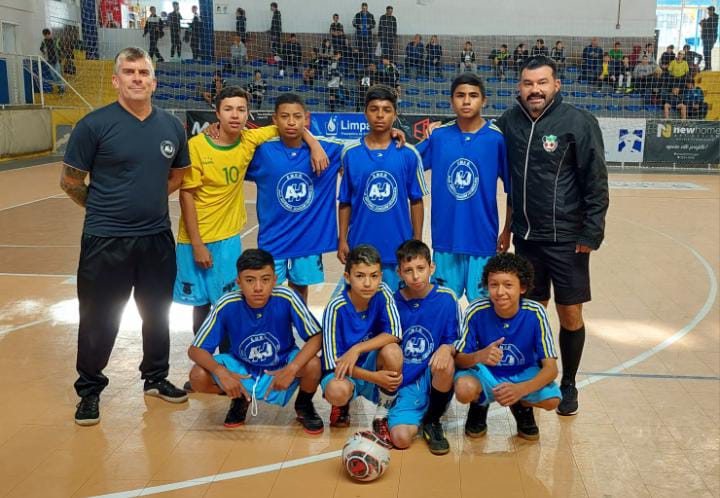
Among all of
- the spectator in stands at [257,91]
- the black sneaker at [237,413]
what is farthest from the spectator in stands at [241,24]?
the black sneaker at [237,413]

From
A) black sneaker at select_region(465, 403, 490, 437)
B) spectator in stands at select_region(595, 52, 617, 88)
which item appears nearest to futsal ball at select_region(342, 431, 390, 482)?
black sneaker at select_region(465, 403, 490, 437)

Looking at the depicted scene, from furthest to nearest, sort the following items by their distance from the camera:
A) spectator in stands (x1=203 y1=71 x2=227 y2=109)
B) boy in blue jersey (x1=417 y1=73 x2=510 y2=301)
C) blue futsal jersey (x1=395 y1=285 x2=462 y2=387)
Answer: spectator in stands (x1=203 y1=71 x2=227 y2=109), boy in blue jersey (x1=417 y1=73 x2=510 y2=301), blue futsal jersey (x1=395 y1=285 x2=462 y2=387)

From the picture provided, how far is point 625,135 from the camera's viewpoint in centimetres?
1553

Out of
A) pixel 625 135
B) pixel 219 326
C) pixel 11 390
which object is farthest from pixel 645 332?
pixel 625 135

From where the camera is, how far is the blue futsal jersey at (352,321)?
349 centimetres

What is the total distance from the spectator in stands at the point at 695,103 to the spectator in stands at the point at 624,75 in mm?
1287

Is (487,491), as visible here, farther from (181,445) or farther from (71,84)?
(71,84)

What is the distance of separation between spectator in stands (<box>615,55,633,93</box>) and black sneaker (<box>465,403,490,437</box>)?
15.5 metres

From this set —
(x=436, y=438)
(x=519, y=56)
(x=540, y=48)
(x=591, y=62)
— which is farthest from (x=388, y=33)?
(x=436, y=438)

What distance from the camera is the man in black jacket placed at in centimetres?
361

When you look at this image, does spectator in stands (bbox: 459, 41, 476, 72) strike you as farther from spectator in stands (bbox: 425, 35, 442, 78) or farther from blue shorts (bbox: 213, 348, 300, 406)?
blue shorts (bbox: 213, 348, 300, 406)

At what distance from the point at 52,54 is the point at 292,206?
1790cm

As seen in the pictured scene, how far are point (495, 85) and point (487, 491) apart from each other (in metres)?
16.0

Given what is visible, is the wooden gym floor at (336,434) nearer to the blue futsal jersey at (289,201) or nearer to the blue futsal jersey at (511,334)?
the blue futsal jersey at (511,334)
